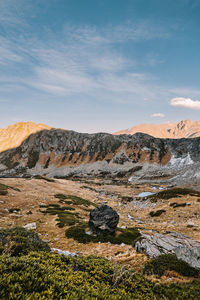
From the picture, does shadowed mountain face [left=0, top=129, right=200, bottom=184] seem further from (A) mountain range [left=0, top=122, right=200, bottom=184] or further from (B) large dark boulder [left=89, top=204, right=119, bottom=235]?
(B) large dark boulder [left=89, top=204, right=119, bottom=235]

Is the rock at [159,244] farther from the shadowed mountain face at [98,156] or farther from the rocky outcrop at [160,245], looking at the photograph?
the shadowed mountain face at [98,156]

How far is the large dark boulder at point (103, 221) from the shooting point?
1803 cm

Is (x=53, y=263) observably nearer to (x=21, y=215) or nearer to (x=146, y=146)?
(x=21, y=215)

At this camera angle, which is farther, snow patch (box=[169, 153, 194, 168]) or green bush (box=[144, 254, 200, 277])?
snow patch (box=[169, 153, 194, 168])

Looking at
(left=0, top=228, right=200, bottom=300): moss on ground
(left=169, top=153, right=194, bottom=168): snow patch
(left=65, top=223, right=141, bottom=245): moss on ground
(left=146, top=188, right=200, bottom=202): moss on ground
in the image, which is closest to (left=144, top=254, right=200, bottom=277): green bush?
(left=0, top=228, right=200, bottom=300): moss on ground

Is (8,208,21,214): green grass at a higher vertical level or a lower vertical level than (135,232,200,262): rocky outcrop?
lower

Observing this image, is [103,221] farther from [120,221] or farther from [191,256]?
[120,221]

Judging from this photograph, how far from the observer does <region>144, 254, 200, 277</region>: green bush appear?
30.8 ft

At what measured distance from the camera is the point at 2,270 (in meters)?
5.16

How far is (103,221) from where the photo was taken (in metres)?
18.2

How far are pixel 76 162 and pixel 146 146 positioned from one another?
214 feet

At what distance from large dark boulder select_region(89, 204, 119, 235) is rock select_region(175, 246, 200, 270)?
870cm

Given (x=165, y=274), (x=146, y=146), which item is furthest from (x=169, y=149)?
(x=165, y=274)

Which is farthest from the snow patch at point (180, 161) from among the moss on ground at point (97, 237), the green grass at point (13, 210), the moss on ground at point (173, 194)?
the green grass at point (13, 210)
